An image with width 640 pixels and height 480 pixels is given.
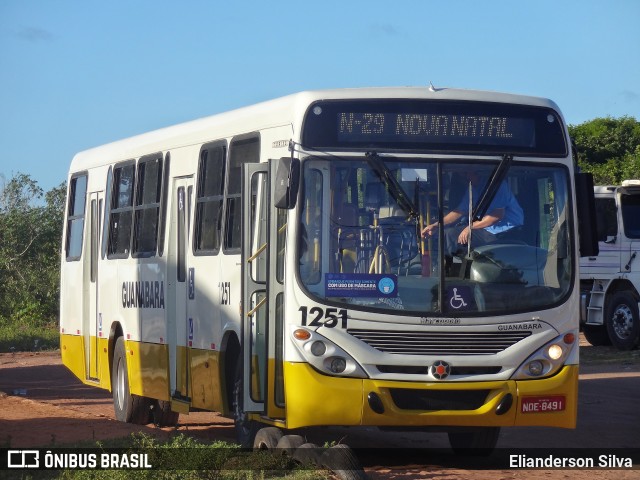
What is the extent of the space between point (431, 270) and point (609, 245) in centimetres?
1570

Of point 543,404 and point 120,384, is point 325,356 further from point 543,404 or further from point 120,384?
point 120,384

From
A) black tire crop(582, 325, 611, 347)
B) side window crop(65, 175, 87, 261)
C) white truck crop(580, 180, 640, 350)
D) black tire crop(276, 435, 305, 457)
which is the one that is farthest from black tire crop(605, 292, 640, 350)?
black tire crop(276, 435, 305, 457)

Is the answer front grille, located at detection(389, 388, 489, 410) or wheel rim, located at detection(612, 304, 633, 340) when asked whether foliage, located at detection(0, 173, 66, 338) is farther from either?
front grille, located at detection(389, 388, 489, 410)

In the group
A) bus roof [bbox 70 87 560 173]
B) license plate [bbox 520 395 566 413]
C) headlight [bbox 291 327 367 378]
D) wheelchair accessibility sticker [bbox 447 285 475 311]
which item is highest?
bus roof [bbox 70 87 560 173]

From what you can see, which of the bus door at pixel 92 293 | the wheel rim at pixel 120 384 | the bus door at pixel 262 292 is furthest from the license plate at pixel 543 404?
the bus door at pixel 92 293

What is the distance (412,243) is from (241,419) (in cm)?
259

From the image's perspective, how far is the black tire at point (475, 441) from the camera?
466 inches

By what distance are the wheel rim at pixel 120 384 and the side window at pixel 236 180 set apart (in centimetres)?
405

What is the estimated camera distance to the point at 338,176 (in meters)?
10.4

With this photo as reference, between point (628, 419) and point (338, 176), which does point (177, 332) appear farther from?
point (628, 419)

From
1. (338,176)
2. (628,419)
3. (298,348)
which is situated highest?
(338,176)

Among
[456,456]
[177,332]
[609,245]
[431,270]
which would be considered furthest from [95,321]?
[609,245]

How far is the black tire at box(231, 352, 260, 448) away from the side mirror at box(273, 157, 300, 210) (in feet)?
6.35

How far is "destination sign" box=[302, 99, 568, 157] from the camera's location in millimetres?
10438
